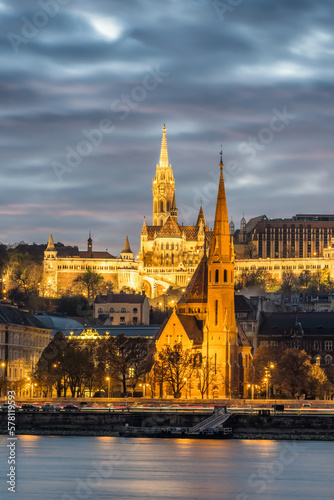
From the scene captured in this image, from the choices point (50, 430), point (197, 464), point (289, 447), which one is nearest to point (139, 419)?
point (50, 430)

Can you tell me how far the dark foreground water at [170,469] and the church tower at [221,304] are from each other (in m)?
40.3

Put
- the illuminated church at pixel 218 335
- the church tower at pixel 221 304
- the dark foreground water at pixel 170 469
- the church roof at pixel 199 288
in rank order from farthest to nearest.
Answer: the church roof at pixel 199 288
the church tower at pixel 221 304
the illuminated church at pixel 218 335
the dark foreground water at pixel 170 469

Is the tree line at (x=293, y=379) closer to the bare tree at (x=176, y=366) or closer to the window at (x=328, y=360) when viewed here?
the bare tree at (x=176, y=366)

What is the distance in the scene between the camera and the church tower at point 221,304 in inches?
5556

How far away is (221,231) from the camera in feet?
473

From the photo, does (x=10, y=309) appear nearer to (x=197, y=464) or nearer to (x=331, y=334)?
(x=331, y=334)

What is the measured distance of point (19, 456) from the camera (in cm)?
8906

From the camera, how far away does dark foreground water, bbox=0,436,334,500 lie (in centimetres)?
7388

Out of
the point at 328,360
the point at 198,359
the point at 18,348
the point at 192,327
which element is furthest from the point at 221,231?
the point at 328,360

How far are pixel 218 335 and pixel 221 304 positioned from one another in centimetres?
329

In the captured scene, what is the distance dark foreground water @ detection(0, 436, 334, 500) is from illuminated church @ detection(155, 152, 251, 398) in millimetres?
38825

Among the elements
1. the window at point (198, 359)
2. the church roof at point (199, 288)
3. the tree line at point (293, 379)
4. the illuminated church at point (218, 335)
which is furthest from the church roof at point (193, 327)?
the tree line at point (293, 379)

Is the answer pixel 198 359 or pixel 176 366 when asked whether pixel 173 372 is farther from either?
pixel 198 359

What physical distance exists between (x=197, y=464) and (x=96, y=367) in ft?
220
